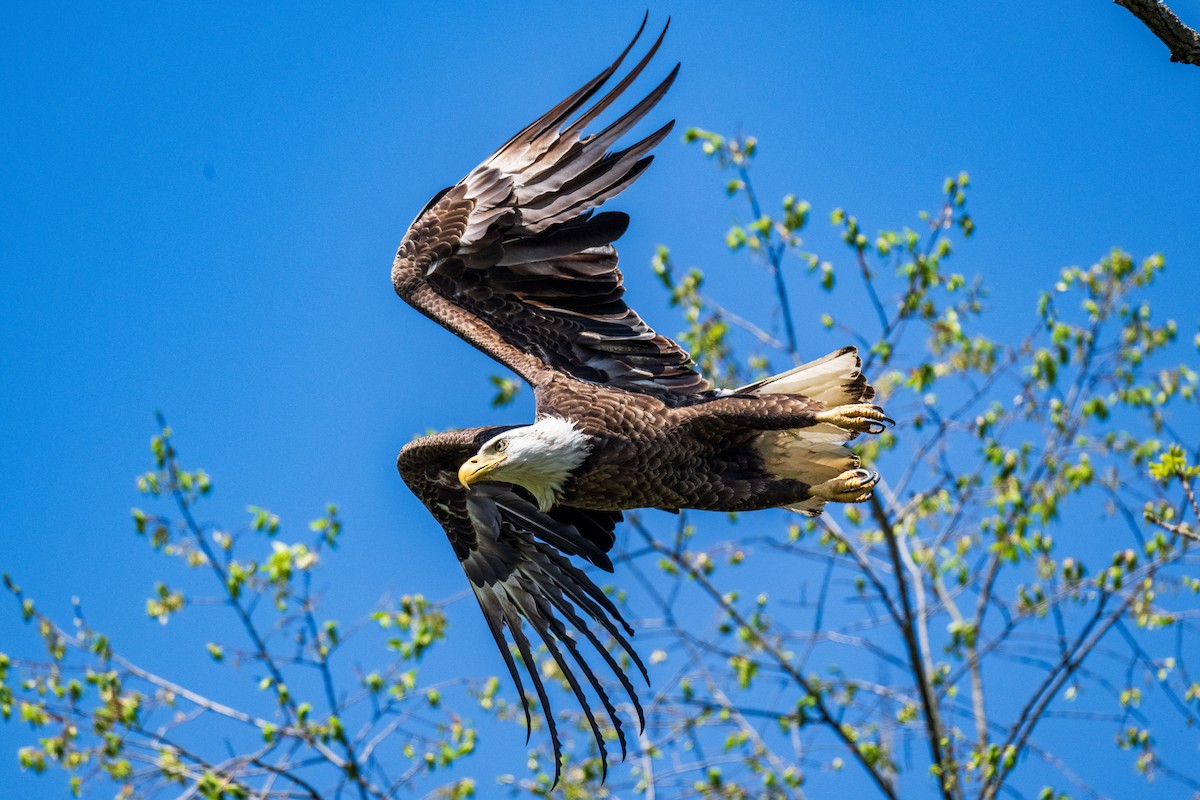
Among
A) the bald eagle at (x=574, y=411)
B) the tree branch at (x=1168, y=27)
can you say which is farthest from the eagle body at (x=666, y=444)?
the tree branch at (x=1168, y=27)

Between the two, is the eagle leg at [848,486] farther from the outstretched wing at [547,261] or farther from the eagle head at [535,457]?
the eagle head at [535,457]

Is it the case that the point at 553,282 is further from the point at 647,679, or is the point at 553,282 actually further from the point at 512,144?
the point at 647,679

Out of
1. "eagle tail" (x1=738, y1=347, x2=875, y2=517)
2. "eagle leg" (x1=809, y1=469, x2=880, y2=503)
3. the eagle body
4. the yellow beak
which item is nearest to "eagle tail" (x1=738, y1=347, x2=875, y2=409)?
"eagle tail" (x1=738, y1=347, x2=875, y2=517)

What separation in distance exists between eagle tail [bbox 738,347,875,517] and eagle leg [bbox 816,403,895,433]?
0.21 feet

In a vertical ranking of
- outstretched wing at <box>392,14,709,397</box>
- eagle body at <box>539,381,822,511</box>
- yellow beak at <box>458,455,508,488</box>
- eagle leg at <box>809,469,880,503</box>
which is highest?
outstretched wing at <box>392,14,709,397</box>

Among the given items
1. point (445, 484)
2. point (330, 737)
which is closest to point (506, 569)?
point (445, 484)

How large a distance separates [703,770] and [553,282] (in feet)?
12.1

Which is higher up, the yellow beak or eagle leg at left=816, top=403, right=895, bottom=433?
the yellow beak

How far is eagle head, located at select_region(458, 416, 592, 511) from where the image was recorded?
5.34 m

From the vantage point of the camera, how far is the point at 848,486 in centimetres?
570

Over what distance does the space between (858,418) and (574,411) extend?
40.9 inches

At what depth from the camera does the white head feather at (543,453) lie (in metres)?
5.34

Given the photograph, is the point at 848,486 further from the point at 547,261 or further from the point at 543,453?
the point at 547,261

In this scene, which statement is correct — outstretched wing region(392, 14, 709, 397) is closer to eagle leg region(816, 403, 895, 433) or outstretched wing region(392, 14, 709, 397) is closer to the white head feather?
the white head feather
